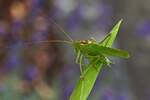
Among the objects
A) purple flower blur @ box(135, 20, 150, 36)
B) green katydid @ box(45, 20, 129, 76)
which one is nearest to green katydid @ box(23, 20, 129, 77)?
green katydid @ box(45, 20, 129, 76)

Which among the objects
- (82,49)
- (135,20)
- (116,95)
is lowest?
(116,95)

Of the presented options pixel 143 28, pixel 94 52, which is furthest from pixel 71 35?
pixel 94 52

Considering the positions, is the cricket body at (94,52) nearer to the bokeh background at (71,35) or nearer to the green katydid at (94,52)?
the green katydid at (94,52)

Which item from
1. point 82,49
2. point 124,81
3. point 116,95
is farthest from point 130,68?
point 82,49

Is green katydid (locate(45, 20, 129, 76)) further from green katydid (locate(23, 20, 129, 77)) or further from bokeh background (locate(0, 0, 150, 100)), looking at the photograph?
bokeh background (locate(0, 0, 150, 100))

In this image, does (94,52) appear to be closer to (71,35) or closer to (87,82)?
(87,82)

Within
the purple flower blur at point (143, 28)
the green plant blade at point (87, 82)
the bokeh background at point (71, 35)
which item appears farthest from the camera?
the purple flower blur at point (143, 28)

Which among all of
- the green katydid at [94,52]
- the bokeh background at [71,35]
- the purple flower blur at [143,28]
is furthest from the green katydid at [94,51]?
the purple flower blur at [143,28]

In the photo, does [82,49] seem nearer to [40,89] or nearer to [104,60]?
[104,60]

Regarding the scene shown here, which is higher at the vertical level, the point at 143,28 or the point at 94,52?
the point at 143,28
